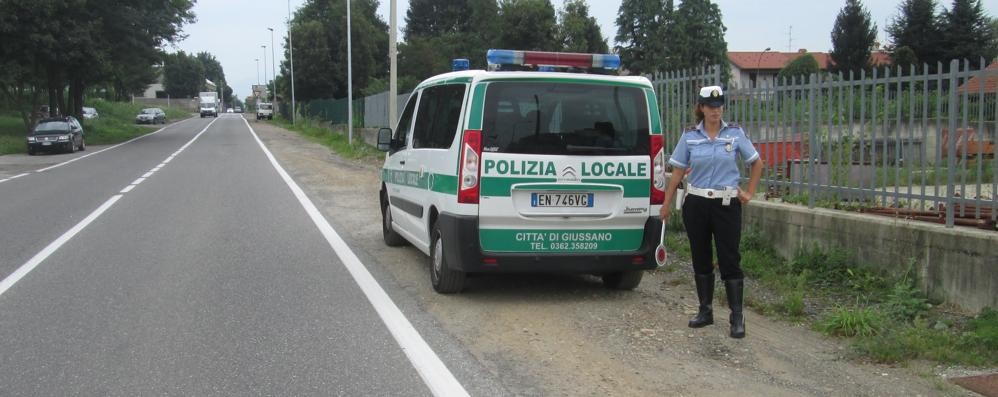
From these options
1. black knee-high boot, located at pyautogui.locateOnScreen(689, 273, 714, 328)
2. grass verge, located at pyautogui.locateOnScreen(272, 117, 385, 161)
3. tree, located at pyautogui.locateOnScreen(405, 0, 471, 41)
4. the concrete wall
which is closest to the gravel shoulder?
black knee-high boot, located at pyautogui.locateOnScreen(689, 273, 714, 328)

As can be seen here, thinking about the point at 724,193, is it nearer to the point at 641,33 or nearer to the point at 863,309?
the point at 863,309

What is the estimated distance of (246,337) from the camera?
17.8ft

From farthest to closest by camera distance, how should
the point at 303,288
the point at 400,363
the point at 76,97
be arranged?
the point at 76,97 < the point at 303,288 < the point at 400,363

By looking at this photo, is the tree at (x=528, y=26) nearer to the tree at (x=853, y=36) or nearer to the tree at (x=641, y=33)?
the tree at (x=641, y=33)

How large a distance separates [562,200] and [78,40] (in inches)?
1265

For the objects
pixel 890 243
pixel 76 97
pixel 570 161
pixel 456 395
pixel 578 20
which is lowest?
pixel 456 395

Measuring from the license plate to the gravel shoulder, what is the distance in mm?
807

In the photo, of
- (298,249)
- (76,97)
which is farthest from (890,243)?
(76,97)

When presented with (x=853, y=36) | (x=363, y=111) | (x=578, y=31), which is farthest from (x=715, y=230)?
(x=578, y=31)

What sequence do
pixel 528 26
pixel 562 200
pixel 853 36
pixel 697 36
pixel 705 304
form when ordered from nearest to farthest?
pixel 705 304 < pixel 562 200 < pixel 853 36 < pixel 528 26 < pixel 697 36

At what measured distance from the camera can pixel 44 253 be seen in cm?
855

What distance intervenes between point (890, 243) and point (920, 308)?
26.3 inches

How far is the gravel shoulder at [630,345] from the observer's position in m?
4.48

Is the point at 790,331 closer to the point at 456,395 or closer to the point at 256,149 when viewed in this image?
the point at 456,395
